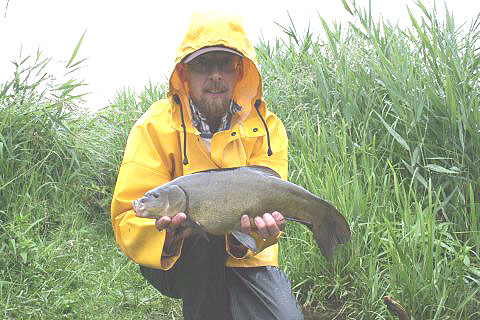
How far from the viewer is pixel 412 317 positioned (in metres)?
2.82

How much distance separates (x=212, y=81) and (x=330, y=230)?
0.79 metres

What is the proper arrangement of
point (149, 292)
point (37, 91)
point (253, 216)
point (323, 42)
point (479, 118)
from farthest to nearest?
point (323, 42)
point (37, 91)
point (149, 292)
point (479, 118)
point (253, 216)

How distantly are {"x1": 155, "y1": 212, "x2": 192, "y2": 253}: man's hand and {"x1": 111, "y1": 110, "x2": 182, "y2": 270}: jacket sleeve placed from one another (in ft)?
0.13

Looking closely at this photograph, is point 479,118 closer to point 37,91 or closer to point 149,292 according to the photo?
point 149,292

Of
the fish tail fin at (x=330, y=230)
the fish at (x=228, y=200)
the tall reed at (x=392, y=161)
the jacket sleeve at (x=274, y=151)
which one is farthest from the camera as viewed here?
the tall reed at (x=392, y=161)

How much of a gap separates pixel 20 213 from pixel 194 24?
5.73 feet

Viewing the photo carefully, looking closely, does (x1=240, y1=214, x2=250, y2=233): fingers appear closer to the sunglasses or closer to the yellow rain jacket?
the yellow rain jacket

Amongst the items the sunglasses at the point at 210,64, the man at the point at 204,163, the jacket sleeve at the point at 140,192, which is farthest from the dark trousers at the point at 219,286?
the sunglasses at the point at 210,64

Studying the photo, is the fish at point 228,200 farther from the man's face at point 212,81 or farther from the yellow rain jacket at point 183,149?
the man's face at point 212,81

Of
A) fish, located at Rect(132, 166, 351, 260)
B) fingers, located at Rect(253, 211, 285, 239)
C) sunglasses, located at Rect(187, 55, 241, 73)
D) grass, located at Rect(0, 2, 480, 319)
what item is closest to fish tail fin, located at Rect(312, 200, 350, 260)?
fish, located at Rect(132, 166, 351, 260)

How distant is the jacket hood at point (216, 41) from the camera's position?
2.71 m

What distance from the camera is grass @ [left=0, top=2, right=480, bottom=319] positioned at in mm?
3109

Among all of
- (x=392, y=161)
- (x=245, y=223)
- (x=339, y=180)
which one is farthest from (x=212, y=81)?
(x=392, y=161)

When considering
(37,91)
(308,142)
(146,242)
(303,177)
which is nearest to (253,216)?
(146,242)
